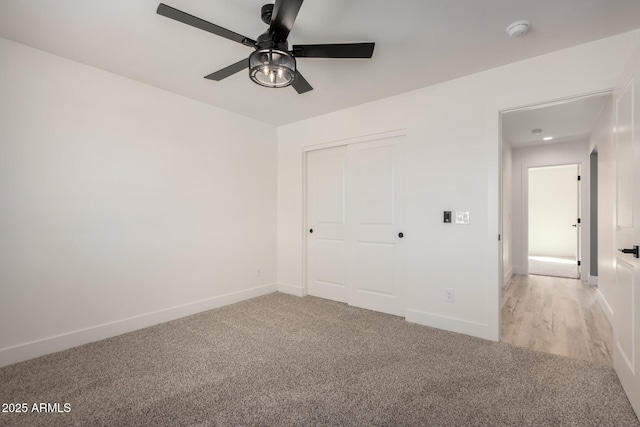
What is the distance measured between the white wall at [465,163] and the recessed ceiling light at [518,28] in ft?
1.90

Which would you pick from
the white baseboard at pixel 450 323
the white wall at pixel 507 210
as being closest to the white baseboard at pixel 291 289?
the white baseboard at pixel 450 323

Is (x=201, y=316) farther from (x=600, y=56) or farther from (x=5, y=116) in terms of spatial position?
(x=600, y=56)

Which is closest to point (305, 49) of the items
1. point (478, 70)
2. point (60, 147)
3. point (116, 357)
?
point (478, 70)

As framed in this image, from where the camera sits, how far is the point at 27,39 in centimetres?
233

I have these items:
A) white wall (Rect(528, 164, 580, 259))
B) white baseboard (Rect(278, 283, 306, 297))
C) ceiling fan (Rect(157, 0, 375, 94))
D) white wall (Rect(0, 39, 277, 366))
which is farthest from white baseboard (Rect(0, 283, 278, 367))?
white wall (Rect(528, 164, 580, 259))

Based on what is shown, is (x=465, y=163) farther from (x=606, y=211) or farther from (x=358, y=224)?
(x=606, y=211)

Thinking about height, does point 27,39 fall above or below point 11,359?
above

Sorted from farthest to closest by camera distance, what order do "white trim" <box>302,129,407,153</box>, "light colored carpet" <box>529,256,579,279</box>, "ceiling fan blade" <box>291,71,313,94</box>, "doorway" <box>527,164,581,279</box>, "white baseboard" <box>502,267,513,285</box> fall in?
"doorway" <box>527,164,581,279</box> < "light colored carpet" <box>529,256,579,279</box> < "white baseboard" <box>502,267,513,285</box> < "white trim" <box>302,129,407,153</box> < "ceiling fan blade" <box>291,71,313,94</box>

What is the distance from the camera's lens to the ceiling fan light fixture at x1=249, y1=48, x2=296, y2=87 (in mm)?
1779

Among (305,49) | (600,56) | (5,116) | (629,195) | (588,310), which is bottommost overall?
(588,310)

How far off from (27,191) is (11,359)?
51.7 inches

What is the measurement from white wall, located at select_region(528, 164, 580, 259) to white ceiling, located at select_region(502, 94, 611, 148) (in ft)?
12.0

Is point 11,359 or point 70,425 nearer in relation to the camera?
point 70,425

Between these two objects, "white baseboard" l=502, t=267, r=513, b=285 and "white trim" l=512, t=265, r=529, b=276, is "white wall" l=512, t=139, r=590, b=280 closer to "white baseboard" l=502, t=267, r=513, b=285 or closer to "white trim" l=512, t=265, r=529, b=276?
"white trim" l=512, t=265, r=529, b=276
